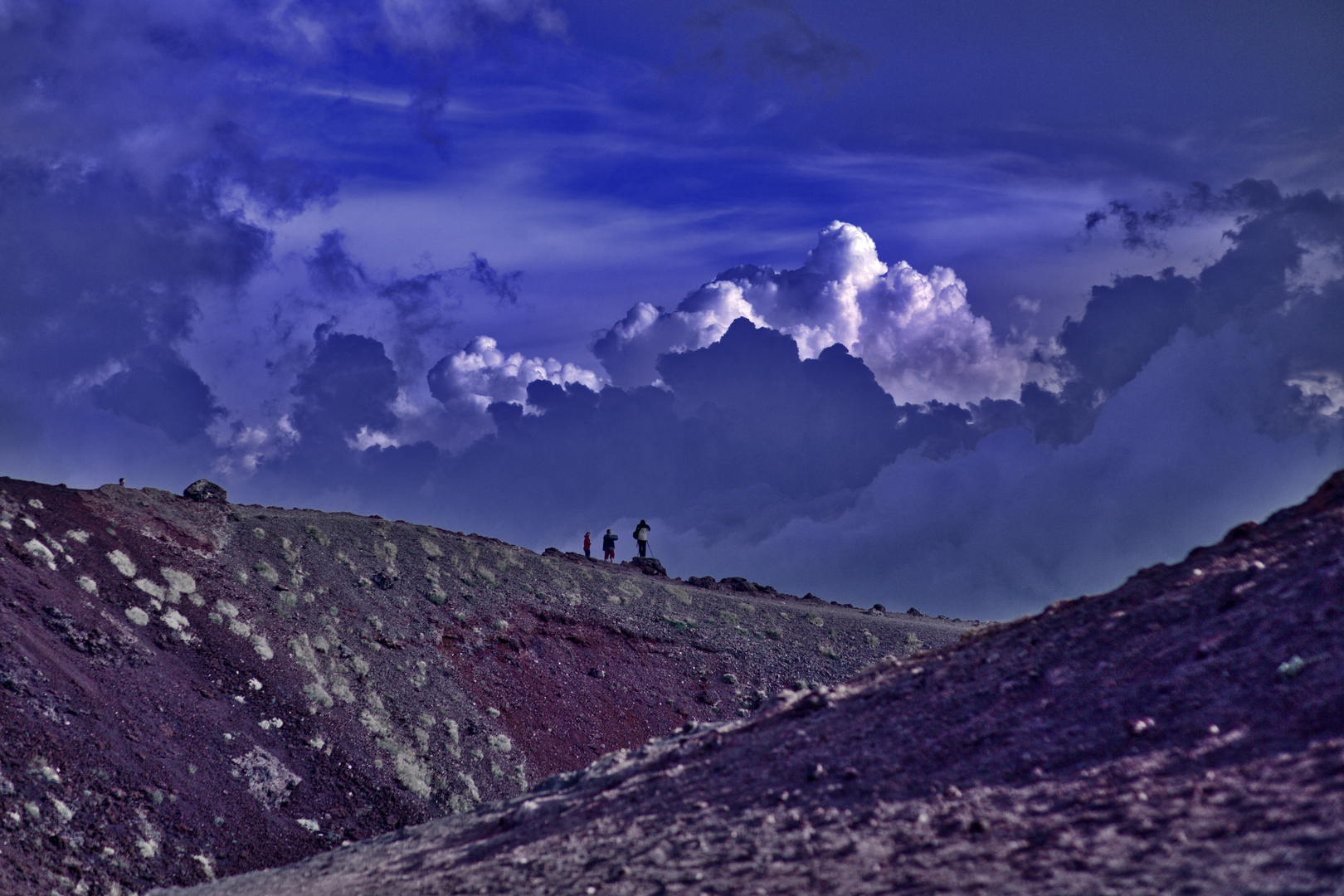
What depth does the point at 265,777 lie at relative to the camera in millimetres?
27844

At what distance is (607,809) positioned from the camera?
1641 cm

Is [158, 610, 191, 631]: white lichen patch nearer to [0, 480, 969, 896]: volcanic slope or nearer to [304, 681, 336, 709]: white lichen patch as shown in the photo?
[0, 480, 969, 896]: volcanic slope

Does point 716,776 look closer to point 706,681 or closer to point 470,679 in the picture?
point 470,679

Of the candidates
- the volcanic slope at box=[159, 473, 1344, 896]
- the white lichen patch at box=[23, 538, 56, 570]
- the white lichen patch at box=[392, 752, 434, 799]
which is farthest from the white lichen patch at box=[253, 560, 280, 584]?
the volcanic slope at box=[159, 473, 1344, 896]

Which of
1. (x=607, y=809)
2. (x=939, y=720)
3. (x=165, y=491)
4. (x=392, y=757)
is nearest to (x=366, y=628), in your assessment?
(x=392, y=757)

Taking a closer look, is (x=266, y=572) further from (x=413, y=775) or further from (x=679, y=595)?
(x=679, y=595)

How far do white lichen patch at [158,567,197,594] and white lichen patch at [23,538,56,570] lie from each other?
3378 mm

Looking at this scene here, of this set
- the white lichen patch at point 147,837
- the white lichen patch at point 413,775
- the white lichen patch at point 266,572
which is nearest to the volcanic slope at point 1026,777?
the white lichen patch at point 147,837

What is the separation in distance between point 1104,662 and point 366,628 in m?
29.5

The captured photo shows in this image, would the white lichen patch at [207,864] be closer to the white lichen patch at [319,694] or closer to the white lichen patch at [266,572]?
the white lichen patch at [319,694]

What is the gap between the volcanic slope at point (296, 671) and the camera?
79.8ft

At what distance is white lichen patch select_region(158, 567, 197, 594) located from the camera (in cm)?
3444

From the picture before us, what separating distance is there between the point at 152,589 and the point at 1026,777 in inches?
1188

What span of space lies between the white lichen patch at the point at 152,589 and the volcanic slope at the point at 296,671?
11 cm
